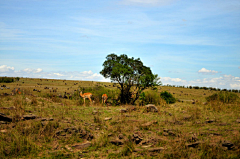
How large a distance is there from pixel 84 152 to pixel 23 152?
7.55 ft

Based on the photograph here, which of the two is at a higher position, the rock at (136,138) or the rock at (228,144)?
the rock at (228,144)

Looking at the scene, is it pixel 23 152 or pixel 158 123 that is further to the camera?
pixel 158 123

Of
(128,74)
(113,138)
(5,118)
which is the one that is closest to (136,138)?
(113,138)

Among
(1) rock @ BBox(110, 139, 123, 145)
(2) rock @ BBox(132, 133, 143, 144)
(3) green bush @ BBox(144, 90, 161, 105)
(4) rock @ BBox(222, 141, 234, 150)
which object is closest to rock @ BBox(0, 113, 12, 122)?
(1) rock @ BBox(110, 139, 123, 145)

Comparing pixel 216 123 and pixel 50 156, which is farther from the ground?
pixel 216 123

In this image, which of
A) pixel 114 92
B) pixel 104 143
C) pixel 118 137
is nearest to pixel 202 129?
pixel 118 137

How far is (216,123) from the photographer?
10.8m

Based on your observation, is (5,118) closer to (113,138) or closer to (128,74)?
(113,138)

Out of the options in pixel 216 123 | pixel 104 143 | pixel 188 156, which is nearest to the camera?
pixel 188 156

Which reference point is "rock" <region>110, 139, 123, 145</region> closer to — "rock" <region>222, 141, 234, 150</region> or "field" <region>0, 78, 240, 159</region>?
"field" <region>0, 78, 240, 159</region>

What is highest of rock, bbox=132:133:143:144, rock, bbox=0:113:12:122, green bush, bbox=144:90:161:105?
green bush, bbox=144:90:161:105

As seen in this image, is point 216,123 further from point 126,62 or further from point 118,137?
point 126,62

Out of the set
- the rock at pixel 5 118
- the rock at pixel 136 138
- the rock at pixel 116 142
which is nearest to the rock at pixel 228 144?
the rock at pixel 136 138

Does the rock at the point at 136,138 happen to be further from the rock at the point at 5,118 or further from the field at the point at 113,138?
the rock at the point at 5,118
